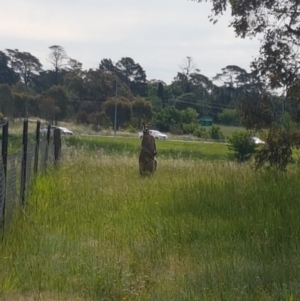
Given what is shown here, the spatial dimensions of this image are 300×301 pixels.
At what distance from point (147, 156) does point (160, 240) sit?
26.7 ft

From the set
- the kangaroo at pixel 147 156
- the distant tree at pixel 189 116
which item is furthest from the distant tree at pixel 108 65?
the kangaroo at pixel 147 156

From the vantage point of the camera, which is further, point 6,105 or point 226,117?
point 226,117

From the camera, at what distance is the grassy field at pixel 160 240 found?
247 inches

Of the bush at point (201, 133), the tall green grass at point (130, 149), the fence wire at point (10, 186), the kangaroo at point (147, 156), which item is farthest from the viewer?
the bush at point (201, 133)

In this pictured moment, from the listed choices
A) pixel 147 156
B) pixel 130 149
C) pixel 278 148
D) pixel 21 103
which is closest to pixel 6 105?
pixel 147 156

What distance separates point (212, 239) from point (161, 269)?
1.43m

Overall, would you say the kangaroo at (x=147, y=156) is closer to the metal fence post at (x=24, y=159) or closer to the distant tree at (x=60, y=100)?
the metal fence post at (x=24, y=159)

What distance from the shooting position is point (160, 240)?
26.6 feet

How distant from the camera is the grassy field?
627cm

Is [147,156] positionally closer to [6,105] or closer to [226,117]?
[6,105]

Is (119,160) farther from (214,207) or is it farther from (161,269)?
(161,269)

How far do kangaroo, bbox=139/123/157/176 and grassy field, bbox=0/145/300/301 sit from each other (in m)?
2.71

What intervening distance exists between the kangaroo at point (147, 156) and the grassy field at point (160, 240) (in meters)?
2.71

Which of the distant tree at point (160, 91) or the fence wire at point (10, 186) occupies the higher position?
the distant tree at point (160, 91)
